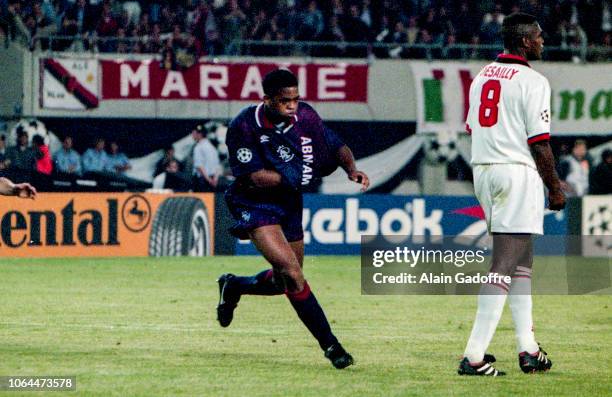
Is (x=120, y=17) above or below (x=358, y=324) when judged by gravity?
above

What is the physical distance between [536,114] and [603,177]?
633 inches

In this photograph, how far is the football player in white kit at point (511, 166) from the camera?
8344 millimetres

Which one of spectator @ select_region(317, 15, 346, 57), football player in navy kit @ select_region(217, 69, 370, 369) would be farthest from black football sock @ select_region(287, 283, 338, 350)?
spectator @ select_region(317, 15, 346, 57)

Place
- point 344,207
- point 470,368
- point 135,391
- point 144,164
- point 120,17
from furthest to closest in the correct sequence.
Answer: point 144,164 < point 120,17 < point 344,207 < point 470,368 < point 135,391

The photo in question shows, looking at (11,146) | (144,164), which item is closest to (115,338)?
(11,146)

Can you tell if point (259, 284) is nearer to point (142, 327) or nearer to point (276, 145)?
point (276, 145)

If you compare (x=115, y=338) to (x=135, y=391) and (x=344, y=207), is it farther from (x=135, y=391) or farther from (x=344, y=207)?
(x=344, y=207)

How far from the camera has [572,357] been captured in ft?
31.4

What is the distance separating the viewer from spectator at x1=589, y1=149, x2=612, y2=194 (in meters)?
23.8

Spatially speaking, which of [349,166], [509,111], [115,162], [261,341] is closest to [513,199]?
[509,111]

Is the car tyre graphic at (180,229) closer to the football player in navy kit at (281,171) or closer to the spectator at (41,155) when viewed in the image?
the spectator at (41,155)

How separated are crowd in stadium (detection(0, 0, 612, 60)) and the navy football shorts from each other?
18158mm

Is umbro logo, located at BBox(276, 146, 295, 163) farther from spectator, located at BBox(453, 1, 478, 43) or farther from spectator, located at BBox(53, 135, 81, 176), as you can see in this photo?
spectator, located at BBox(453, 1, 478, 43)

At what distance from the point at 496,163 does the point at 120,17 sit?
1983 centimetres
